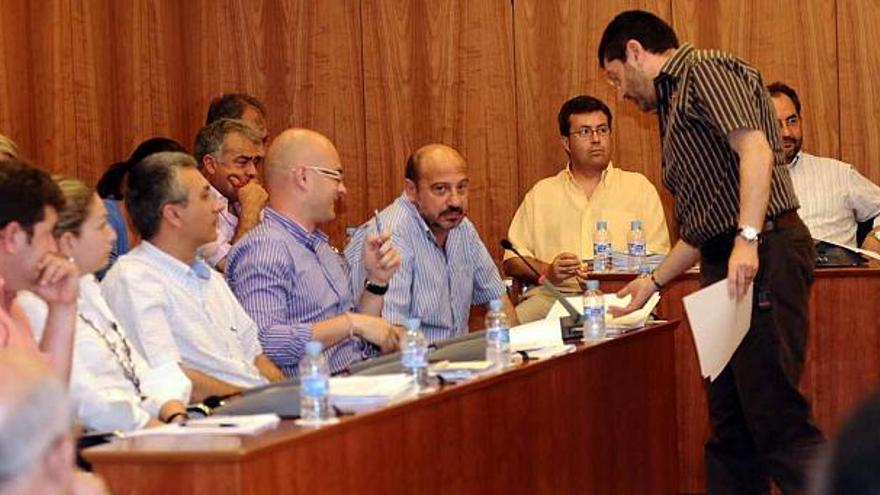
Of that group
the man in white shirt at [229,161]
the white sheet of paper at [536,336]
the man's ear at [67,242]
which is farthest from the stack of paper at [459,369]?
the man in white shirt at [229,161]

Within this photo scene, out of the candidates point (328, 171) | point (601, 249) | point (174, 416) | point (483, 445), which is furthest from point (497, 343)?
point (601, 249)

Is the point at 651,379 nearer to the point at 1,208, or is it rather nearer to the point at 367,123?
the point at 1,208

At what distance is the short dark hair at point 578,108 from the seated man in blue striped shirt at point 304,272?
205 centimetres

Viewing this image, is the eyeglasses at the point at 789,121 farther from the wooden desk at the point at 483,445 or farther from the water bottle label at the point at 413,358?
the water bottle label at the point at 413,358

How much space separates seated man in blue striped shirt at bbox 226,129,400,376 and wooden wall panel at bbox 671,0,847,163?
2760 millimetres

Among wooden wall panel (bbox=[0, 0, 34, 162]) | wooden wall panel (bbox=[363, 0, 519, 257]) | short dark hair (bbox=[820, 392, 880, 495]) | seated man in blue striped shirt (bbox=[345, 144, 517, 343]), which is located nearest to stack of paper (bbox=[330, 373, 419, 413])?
seated man in blue striped shirt (bbox=[345, 144, 517, 343])

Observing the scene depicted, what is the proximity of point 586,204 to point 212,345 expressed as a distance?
2850mm

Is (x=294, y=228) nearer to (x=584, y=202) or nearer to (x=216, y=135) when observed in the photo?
(x=216, y=135)

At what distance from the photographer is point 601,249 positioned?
5.79 m

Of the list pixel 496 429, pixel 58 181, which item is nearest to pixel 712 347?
pixel 496 429

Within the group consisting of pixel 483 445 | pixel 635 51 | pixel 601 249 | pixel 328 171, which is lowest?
pixel 483 445

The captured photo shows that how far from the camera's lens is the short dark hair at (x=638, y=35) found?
13.1 feet

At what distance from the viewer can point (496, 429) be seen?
332 centimetres

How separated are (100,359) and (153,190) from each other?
0.72 meters
